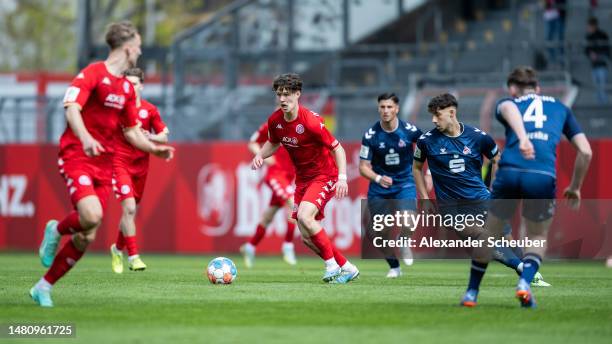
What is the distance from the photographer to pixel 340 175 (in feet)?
43.9

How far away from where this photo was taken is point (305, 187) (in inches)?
571

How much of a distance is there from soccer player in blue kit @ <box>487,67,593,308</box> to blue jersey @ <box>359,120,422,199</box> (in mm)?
5143

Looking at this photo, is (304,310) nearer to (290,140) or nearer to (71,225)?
(71,225)

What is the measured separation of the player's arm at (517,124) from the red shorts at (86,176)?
367 cm

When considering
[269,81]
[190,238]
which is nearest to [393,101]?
[190,238]

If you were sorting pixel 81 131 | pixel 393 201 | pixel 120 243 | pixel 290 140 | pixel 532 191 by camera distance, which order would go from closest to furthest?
pixel 81 131 → pixel 532 191 → pixel 290 140 → pixel 393 201 → pixel 120 243

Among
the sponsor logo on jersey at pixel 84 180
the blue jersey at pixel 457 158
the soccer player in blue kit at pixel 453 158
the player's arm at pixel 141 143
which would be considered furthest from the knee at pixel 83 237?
the blue jersey at pixel 457 158

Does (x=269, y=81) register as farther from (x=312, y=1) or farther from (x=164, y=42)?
(x=164, y=42)

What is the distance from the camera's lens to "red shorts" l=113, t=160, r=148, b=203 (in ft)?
52.9

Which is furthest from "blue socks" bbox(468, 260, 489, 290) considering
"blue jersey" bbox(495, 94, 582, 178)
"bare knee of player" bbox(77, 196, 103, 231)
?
"bare knee of player" bbox(77, 196, 103, 231)

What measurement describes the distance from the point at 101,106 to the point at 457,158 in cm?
480

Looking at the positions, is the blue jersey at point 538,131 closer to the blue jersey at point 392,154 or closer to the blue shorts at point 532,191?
the blue shorts at point 532,191

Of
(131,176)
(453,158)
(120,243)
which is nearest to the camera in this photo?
(453,158)

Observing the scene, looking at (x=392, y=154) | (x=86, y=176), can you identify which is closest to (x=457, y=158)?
(x=392, y=154)
